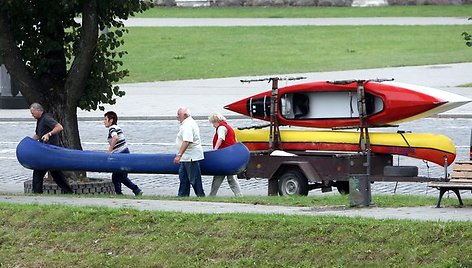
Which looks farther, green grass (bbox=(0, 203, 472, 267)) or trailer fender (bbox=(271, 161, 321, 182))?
trailer fender (bbox=(271, 161, 321, 182))

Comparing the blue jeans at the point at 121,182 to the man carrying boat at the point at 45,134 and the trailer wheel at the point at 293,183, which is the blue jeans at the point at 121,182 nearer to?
the man carrying boat at the point at 45,134

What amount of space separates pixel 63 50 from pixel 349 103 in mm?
4783

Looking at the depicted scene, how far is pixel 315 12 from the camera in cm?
5984

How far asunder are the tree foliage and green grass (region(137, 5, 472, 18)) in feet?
120

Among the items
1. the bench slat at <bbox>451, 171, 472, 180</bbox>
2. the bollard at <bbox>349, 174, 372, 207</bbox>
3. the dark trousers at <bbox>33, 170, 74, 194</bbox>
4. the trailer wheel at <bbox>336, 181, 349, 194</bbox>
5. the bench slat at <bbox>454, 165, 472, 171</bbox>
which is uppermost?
the bench slat at <bbox>454, 165, 472, 171</bbox>

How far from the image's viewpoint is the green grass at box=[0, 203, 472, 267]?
13.6 metres

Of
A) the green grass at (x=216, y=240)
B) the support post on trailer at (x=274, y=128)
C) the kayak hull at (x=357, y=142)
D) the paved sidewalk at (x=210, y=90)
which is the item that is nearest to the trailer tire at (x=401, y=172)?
the kayak hull at (x=357, y=142)

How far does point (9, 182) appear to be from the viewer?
2322cm

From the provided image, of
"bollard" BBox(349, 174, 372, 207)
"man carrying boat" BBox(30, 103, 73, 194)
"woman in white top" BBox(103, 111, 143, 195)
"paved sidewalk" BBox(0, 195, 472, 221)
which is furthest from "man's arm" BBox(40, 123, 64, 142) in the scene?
"bollard" BBox(349, 174, 372, 207)

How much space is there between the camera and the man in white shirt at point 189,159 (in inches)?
Result: 779

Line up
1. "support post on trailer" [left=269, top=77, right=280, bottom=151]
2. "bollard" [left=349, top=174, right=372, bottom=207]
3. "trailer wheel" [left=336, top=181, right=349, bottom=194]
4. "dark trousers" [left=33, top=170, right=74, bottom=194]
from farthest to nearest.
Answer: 1. "support post on trailer" [left=269, top=77, right=280, bottom=151]
2. "dark trousers" [left=33, top=170, right=74, bottom=194]
3. "trailer wheel" [left=336, top=181, right=349, bottom=194]
4. "bollard" [left=349, top=174, right=372, bottom=207]

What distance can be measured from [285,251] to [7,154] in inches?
554

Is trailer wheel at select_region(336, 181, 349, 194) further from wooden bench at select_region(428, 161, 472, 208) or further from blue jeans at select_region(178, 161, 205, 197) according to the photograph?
wooden bench at select_region(428, 161, 472, 208)

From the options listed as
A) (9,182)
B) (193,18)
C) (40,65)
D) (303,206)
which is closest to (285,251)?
(303,206)
